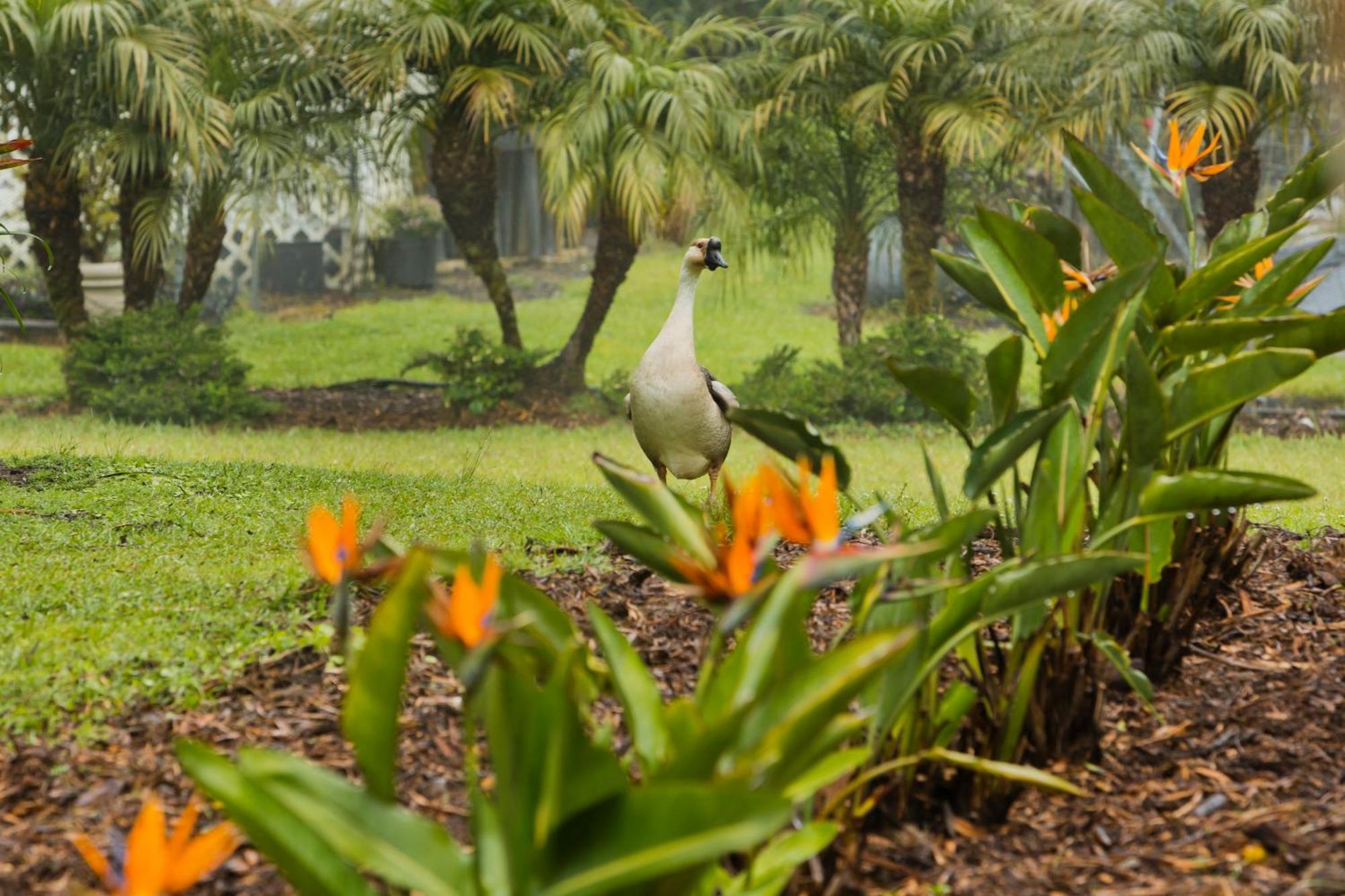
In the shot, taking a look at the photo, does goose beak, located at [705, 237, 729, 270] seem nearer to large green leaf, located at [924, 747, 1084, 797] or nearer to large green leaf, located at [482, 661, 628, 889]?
large green leaf, located at [924, 747, 1084, 797]

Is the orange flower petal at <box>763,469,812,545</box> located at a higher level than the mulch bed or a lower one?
higher

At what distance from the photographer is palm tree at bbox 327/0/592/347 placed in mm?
10609

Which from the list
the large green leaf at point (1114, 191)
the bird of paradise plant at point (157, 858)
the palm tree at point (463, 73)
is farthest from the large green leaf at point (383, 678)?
the palm tree at point (463, 73)

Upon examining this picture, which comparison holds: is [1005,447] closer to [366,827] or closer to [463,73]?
[366,827]

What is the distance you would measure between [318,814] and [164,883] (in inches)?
7.8

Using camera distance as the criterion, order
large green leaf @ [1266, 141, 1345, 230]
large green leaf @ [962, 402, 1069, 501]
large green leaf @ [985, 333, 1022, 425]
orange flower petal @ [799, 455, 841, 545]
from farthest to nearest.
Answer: large green leaf @ [1266, 141, 1345, 230], large green leaf @ [985, 333, 1022, 425], large green leaf @ [962, 402, 1069, 501], orange flower petal @ [799, 455, 841, 545]

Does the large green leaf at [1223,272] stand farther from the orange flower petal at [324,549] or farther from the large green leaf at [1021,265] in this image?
the orange flower petal at [324,549]

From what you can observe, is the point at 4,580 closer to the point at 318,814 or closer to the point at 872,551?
the point at 318,814

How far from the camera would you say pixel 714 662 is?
2170mm

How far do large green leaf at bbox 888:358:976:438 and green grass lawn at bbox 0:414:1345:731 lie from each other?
0.87 m

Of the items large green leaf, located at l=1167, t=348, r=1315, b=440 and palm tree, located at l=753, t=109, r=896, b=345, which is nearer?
large green leaf, located at l=1167, t=348, r=1315, b=440

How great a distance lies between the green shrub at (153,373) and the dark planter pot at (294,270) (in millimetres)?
6733

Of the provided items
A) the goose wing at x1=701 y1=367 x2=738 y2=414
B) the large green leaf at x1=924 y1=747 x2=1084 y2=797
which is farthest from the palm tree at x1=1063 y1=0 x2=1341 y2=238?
the large green leaf at x1=924 y1=747 x2=1084 y2=797

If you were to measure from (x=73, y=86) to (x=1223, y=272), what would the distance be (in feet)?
31.4
